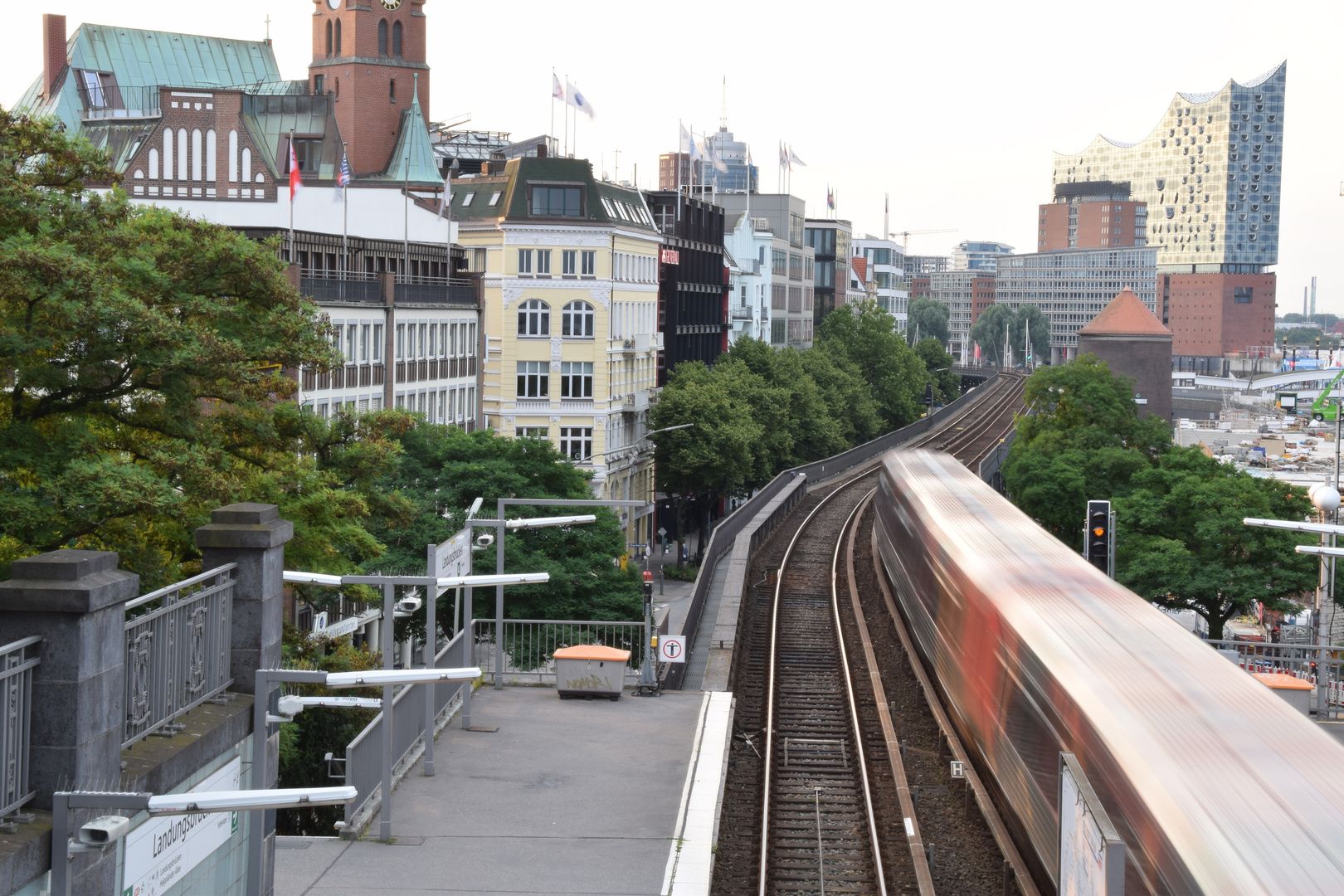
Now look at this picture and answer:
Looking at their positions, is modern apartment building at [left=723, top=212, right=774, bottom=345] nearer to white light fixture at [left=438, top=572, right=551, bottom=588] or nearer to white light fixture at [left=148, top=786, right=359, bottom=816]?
white light fixture at [left=438, top=572, right=551, bottom=588]

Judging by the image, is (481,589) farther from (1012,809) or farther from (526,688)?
(1012,809)

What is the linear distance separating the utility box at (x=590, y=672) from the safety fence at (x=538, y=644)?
Result: 1.75ft

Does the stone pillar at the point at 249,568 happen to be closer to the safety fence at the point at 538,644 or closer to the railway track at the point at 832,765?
the railway track at the point at 832,765

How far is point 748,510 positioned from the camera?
58.3m

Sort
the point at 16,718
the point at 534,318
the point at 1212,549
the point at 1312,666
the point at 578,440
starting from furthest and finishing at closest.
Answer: the point at 578,440, the point at 534,318, the point at 1212,549, the point at 1312,666, the point at 16,718

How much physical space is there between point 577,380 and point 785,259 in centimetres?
6032

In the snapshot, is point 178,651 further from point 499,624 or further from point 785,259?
point 785,259

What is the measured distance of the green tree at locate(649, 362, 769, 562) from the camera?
75.2 m

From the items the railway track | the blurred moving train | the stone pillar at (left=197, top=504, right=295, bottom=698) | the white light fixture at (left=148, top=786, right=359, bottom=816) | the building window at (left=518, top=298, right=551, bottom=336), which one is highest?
the building window at (left=518, top=298, right=551, bottom=336)

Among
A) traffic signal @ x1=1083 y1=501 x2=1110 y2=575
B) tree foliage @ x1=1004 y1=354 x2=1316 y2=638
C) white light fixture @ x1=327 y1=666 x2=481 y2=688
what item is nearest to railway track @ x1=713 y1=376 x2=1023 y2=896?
traffic signal @ x1=1083 y1=501 x2=1110 y2=575

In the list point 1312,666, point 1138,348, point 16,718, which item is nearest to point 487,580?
point 16,718

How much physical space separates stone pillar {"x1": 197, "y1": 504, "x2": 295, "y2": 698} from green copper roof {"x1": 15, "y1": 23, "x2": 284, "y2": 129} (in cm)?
8808

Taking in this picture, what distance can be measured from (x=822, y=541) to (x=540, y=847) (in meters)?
41.1

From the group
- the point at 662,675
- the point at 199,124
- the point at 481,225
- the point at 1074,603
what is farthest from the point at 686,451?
the point at 1074,603
